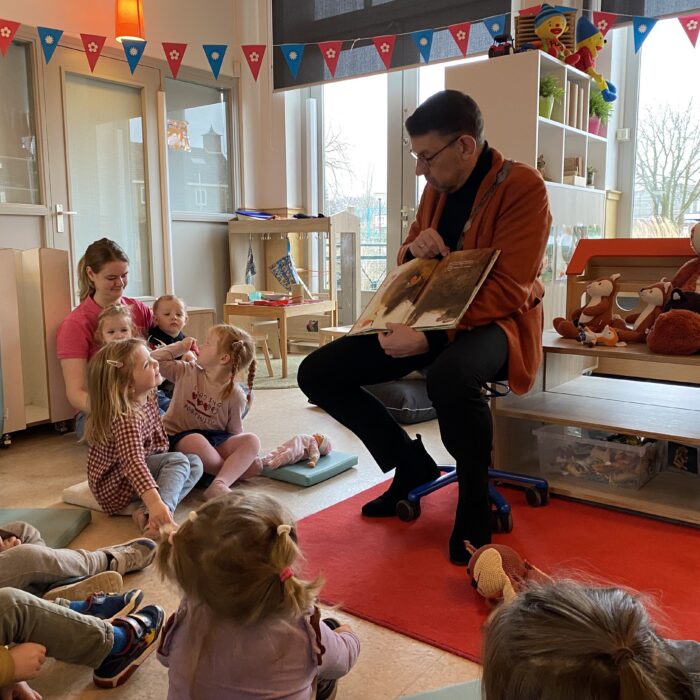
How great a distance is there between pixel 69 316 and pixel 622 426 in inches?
80.4

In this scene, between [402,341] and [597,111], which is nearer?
[402,341]

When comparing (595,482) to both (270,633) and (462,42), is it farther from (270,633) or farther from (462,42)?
(462,42)

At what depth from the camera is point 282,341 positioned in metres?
4.28

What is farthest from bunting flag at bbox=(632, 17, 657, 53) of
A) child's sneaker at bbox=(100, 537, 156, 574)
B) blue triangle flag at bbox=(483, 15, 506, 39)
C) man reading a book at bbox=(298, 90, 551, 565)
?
child's sneaker at bbox=(100, 537, 156, 574)

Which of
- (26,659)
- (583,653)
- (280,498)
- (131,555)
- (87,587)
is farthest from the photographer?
(280,498)

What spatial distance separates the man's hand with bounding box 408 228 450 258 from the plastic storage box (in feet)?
2.36

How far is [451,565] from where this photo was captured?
172 centimetres

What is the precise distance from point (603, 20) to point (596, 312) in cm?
217

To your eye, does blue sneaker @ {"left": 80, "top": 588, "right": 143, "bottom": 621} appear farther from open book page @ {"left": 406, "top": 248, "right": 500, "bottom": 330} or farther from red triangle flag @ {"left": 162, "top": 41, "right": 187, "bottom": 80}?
red triangle flag @ {"left": 162, "top": 41, "right": 187, "bottom": 80}

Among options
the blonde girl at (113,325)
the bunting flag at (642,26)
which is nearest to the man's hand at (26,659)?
the blonde girl at (113,325)

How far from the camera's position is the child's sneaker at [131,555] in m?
1.65

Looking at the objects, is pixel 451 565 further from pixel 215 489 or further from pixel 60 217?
pixel 60 217

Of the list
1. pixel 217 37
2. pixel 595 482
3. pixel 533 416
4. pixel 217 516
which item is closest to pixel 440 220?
pixel 533 416

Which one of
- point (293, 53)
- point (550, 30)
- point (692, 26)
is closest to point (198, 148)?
point (293, 53)
